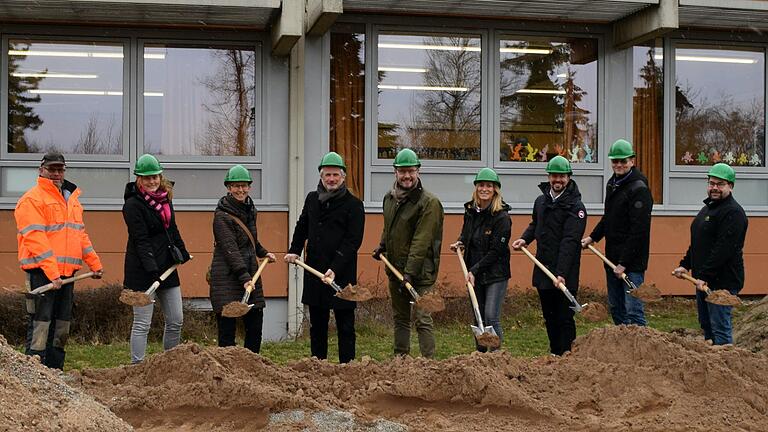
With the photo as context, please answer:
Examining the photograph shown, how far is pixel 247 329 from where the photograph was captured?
9.11 metres

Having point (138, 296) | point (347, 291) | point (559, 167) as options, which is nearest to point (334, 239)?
point (347, 291)

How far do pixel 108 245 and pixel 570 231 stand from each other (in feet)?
20.3

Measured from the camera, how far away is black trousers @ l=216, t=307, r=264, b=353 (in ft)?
29.2

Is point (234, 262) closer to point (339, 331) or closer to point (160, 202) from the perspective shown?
point (160, 202)

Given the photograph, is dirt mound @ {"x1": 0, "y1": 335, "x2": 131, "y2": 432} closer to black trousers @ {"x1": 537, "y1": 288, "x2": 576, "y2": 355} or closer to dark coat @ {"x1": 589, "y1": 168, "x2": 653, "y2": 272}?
black trousers @ {"x1": 537, "y1": 288, "x2": 576, "y2": 355}

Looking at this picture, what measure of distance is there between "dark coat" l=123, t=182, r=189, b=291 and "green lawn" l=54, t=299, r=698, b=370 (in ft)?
5.62

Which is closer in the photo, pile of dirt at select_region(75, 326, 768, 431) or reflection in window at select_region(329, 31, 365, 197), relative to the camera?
pile of dirt at select_region(75, 326, 768, 431)

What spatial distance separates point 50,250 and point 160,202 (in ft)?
3.34

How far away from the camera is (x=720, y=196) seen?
31.1 ft

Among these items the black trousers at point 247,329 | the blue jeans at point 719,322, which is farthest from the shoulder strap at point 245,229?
the blue jeans at point 719,322

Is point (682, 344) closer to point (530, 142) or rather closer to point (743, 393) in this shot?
point (743, 393)

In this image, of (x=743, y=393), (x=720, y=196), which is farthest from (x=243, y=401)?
(x=720, y=196)

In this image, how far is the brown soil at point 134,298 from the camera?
8.53 m

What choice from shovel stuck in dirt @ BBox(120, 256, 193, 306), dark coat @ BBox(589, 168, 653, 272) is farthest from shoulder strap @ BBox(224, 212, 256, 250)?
dark coat @ BBox(589, 168, 653, 272)
